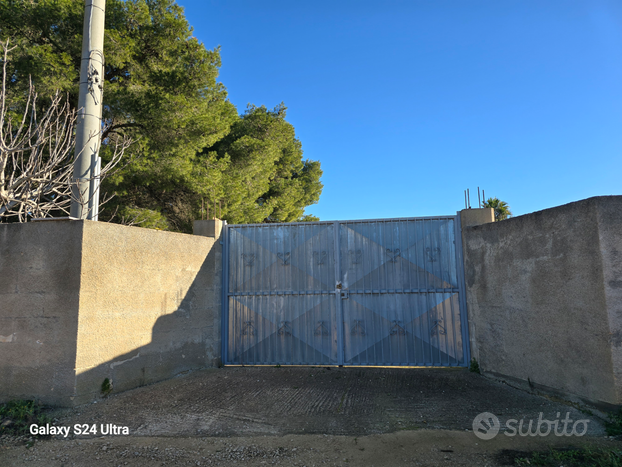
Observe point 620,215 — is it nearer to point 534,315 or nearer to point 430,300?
point 534,315

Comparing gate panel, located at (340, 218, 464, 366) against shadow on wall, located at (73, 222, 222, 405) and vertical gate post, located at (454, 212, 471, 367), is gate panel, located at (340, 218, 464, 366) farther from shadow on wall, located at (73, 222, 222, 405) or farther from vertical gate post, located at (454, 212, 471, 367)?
shadow on wall, located at (73, 222, 222, 405)

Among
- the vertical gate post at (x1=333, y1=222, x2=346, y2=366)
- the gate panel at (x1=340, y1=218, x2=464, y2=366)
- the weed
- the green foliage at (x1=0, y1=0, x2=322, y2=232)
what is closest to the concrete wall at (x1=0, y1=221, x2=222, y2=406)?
the vertical gate post at (x1=333, y1=222, x2=346, y2=366)

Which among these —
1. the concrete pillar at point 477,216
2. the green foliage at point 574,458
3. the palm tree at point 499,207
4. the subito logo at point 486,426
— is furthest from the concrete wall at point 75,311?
the palm tree at point 499,207

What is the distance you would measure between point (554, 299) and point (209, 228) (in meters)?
5.19

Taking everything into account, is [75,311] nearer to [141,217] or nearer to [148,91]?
[141,217]

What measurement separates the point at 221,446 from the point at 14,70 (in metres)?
8.46

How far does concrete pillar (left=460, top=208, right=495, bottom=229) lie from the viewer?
5.68m

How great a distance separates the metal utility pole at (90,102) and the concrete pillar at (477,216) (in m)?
5.96

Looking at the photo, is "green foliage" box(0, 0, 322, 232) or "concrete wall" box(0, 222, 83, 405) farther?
"green foliage" box(0, 0, 322, 232)

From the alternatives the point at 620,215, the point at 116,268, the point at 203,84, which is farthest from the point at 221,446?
the point at 203,84

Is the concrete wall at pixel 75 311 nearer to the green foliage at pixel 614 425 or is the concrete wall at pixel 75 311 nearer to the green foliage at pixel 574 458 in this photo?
the green foliage at pixel 574 458

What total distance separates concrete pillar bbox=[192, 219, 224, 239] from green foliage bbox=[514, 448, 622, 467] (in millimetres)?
5149

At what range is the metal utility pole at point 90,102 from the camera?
606cm

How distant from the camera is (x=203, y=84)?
9.05m
